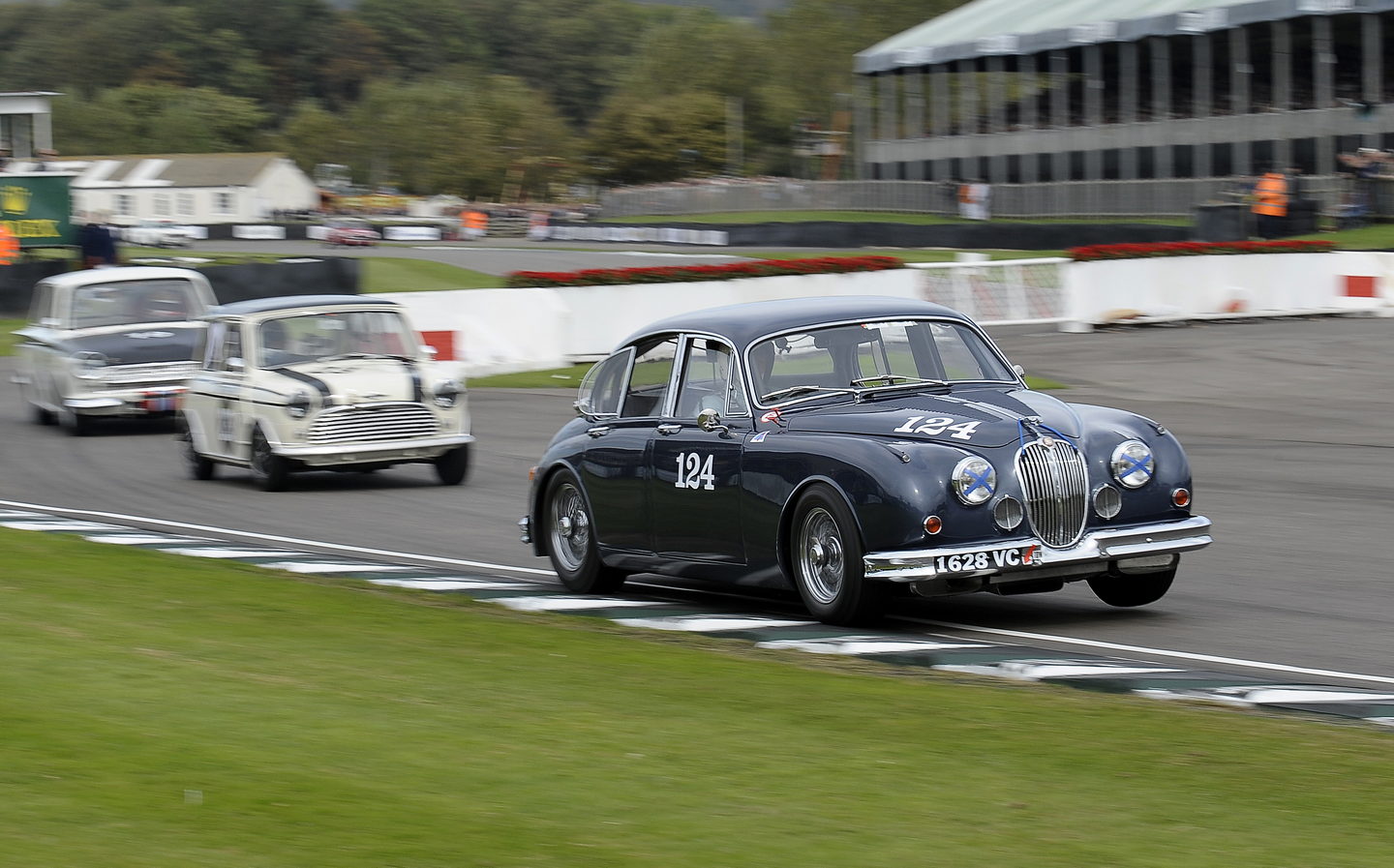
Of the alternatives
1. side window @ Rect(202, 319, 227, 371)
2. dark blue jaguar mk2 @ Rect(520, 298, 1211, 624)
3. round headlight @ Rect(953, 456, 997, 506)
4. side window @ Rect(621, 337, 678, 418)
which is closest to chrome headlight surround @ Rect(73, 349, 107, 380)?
side window @ Rect(202, 319, 227, 371)

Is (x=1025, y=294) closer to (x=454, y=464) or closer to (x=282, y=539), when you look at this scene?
(x=454, y=464)

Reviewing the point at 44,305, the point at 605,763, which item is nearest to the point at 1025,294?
the point at 44,305

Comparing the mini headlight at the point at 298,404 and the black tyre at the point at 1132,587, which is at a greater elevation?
the mini headlight at the point at 298,404

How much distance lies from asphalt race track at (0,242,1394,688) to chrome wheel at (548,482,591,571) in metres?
0.51

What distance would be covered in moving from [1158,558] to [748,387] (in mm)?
2145

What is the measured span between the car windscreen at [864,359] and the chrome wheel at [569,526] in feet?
5.31

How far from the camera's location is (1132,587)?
9484 millimetres

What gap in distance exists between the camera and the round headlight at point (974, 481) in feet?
28.0

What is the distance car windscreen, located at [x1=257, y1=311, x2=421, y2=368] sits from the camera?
16344 millimetres

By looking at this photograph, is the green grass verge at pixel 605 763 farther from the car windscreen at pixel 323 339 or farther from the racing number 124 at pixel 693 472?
the car windscreen at pixel 323 339

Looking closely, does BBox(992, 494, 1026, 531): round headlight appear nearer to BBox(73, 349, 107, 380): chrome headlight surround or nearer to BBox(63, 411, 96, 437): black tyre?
BBox(73, 349, 107, 380): chrome headlight surround

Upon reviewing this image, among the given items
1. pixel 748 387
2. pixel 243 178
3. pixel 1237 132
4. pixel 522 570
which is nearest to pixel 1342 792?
pixel 748 387

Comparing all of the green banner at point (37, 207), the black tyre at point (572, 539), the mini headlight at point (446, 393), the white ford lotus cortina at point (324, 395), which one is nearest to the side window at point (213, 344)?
the white ford lotus cortina at point (324, 395)

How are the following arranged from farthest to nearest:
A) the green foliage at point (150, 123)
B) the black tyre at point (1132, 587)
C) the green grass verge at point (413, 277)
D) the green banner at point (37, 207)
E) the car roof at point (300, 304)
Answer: the green foliage at point (150, 123) → the green banner at point (37, 207) → the green grass verge at point (413, 277) → the car roof at point (300, 304) → the black tyre at point (1132, 587)
